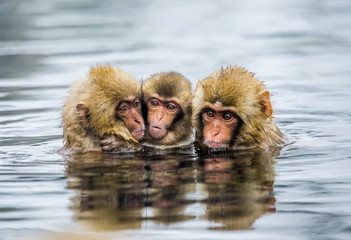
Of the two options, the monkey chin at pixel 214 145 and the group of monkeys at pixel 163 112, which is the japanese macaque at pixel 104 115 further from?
the monkey chin at pixel 214 145

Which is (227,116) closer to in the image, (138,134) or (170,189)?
(138,134)

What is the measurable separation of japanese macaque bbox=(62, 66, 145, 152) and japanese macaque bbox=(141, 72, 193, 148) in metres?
0.15

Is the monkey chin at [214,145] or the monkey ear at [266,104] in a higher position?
the monkey ear at [266,104]

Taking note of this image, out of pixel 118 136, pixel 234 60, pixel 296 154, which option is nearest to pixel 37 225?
pixel 118 136

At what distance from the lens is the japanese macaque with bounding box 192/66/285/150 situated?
7535 millimetres

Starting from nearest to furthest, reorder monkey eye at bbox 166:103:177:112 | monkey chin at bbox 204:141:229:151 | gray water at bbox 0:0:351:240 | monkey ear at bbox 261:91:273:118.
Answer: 1. gray water at bbox 0:0:351:240
2. monkey chin at bbox 204:141:229:151
3. monkey ear at bbox 261:91:273:118
4. monkey eye at bbox 166:103:177:112

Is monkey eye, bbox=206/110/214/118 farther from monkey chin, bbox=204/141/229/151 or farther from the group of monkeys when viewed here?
monkey chin, bbox=204/141/229/151

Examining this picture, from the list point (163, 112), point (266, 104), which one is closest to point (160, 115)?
point (163, 112)

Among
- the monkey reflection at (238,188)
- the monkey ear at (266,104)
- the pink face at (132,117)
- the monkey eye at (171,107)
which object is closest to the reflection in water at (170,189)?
the monkey reflection at (238,188)

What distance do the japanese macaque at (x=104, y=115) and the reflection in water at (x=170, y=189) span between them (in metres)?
0.18

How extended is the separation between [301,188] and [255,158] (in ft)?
4.61

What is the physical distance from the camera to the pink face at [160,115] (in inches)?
307

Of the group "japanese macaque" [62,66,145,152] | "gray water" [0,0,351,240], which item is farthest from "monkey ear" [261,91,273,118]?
"japanese macaque" [62,66,145,152]

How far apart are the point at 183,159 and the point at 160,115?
25.3 inches
